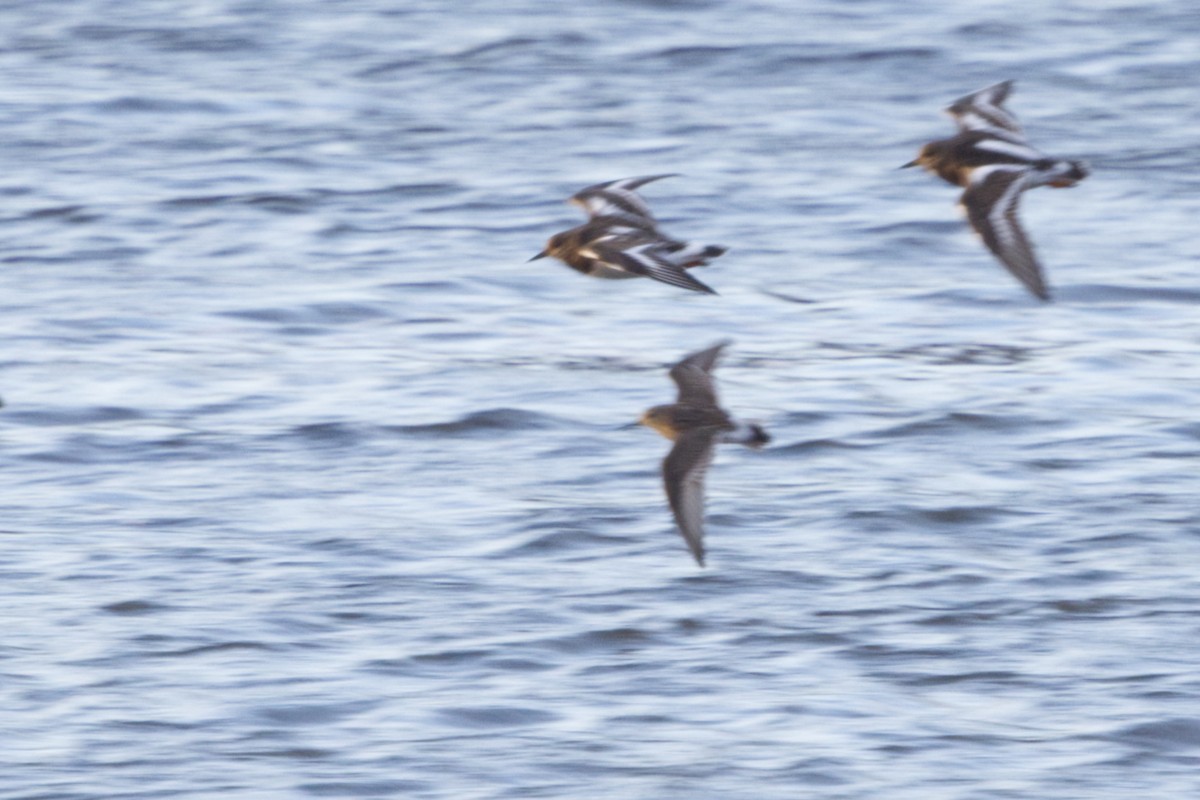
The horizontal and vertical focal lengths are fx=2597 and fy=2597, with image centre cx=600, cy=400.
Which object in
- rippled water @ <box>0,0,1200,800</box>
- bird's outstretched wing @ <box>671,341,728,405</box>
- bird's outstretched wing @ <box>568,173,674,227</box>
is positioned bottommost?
rippled water @ <box>0,0,1200,800</box>

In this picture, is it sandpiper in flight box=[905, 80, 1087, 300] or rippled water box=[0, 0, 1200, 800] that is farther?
sandpiper in flight box=[905, 80, 1087, 300]

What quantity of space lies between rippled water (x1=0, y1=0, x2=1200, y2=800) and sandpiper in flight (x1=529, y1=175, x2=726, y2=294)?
97cm

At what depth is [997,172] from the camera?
7.94 meters

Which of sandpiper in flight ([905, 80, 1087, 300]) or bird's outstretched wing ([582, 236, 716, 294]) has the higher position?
sandpiper in flight ([905, 80, 1087, 300])

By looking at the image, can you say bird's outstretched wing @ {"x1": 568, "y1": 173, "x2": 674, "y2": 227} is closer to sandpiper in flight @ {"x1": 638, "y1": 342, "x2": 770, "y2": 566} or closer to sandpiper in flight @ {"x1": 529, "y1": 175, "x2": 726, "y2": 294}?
sandpiper in flight @ {"x1": 529, "y1": 175, "x2": 726, "y2": 294}

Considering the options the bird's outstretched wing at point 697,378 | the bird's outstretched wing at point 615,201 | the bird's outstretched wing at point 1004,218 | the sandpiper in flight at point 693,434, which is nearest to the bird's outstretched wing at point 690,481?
the sandpiper in flight at point 693,434

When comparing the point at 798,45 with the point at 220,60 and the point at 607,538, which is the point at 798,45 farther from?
the point at 607,538

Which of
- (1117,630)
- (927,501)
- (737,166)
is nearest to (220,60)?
(737,166)

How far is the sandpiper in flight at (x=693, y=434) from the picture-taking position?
7152 mm

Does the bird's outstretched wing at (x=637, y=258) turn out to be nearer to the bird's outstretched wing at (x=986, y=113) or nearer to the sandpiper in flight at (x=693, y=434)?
the sandpiper in flight at (x=693, y=434)

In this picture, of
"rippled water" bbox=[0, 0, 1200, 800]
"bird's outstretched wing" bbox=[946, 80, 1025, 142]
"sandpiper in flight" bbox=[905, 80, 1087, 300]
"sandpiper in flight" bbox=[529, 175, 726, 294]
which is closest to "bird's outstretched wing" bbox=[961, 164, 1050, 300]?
"sandpiper in flight" bbox=[905, 80, 1087, 300]

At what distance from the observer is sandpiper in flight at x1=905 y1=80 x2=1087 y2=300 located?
736 centimetres

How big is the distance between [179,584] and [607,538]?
142cm

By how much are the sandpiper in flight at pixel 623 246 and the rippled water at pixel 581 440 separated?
973 millimetres
